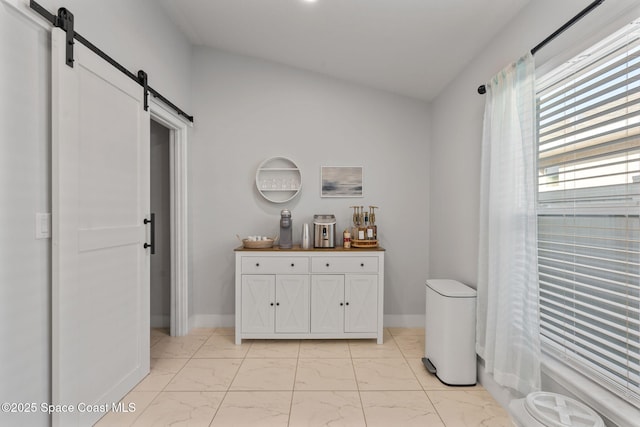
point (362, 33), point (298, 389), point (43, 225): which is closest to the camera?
point (43, 225)

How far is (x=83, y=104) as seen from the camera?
175 cm

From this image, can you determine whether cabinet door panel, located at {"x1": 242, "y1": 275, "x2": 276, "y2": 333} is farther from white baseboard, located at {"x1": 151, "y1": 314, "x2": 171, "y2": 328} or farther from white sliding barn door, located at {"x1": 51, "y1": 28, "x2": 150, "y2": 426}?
white baseboard, located at {"x1": 151, "y1": 314, "x2": 171, "y2": 328}

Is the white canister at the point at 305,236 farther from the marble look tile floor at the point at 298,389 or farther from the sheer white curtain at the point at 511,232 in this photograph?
the sheer white curtain at the point at 511,232

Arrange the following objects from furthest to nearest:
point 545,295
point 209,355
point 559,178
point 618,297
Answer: point 209,355 → point 545,295 → point 559,178 → point 618,297

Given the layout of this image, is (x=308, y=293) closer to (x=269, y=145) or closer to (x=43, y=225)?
(x=269, y=145)

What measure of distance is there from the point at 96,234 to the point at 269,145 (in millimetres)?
1943

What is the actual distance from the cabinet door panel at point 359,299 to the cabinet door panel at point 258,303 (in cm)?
69

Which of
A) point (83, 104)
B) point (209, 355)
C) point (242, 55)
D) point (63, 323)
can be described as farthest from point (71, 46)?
point (209, 355)

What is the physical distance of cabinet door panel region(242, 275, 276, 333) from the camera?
3.00 metres

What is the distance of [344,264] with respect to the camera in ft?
9.94

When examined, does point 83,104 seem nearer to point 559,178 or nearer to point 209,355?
point 209,355

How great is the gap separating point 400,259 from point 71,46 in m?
3.11

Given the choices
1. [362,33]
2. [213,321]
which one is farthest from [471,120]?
[213,321]

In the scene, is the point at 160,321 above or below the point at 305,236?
below
